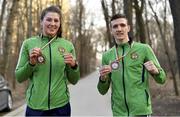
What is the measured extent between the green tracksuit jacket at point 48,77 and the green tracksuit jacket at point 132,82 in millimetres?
468

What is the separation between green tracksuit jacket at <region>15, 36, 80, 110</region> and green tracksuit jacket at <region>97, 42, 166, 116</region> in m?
0.47

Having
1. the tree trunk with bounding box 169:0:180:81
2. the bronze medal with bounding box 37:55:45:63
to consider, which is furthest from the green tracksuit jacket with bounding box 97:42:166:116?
the tree trunk with bounding box 169:0:180:81

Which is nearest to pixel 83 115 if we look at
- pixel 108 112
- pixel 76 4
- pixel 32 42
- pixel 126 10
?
pixel 108 112

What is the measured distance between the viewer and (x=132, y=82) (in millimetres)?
5031

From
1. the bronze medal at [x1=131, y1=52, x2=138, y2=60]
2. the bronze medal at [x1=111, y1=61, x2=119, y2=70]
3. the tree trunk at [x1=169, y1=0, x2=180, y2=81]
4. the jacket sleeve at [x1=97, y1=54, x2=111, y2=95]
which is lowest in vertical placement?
the jacket sleeve at [x1=97, y1=54, x2=111, y2=95]

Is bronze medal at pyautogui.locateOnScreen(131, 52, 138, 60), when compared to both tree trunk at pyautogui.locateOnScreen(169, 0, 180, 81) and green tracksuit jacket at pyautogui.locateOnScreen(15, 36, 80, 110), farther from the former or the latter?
tree trunk at pyautogui.locateOnScreen(169, 0, 180, 81)

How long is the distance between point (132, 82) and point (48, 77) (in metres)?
0.86

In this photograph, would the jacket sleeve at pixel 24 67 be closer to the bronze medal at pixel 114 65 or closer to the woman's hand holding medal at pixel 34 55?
the woman's hand holding medal at pixel 34 55

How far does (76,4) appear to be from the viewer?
56.4m

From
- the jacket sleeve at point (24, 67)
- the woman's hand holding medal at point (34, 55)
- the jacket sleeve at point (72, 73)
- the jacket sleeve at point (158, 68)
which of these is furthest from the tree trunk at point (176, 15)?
the woman's hand holding medal at point (34, 55)

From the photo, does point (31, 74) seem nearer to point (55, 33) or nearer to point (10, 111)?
point (55, 33)

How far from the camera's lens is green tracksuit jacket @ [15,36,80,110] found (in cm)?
505

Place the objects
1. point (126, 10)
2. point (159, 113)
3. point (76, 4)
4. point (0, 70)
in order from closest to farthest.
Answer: point (159, 113) < point (126, 10) < point (0, 70) < point (76, 4)

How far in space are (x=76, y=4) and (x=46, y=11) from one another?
Answer: 51540 millimetres
